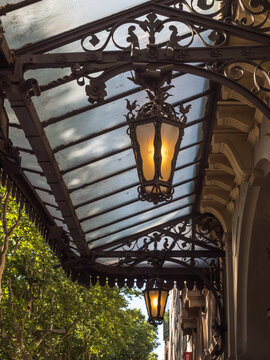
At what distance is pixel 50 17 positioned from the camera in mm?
6539

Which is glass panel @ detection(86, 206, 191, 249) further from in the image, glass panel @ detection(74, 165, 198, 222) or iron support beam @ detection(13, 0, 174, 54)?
iron support beam @ detection(13, 0, 174, 54)

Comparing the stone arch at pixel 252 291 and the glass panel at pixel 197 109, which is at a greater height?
the glass panel at pixel 197 109

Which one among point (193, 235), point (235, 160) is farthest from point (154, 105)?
point (193, 235)

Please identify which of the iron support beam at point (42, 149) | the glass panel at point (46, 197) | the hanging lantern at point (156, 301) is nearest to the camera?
the iron support beam at point (42, 149)

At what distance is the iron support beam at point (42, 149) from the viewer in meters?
6.36

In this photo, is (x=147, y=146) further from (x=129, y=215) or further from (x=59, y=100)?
(x=129, y=215)

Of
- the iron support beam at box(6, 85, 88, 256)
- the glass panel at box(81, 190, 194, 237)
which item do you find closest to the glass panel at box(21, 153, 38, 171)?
the iron support beam at box(6, 85, 88, 256)

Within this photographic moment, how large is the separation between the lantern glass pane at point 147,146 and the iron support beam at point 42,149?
1.27 metres

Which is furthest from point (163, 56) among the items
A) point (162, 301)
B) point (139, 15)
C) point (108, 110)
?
point (162, 301)

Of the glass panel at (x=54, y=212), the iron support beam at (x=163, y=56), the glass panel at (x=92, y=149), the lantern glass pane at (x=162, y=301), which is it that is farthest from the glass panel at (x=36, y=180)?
the iron support beam at (x=163, y=56)

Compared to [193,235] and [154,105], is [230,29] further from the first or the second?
[193,235]

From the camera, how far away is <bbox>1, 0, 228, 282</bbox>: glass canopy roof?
6473 millimetres

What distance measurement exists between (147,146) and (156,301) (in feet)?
24.2

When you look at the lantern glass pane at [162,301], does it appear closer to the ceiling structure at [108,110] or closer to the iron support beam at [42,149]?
the ceiling structure at [108,110]
